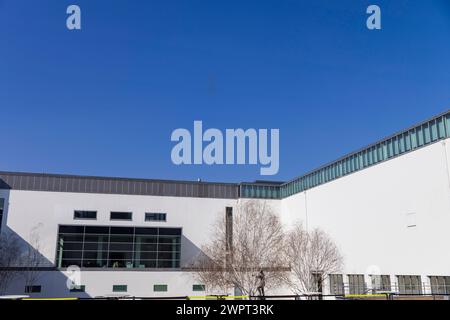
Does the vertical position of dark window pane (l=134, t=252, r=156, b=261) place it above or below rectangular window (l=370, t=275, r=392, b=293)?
above

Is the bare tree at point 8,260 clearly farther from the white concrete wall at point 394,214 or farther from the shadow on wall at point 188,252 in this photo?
the white concrete wall at point 394,214

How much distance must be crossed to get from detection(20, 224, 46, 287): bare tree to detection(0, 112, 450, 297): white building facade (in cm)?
25

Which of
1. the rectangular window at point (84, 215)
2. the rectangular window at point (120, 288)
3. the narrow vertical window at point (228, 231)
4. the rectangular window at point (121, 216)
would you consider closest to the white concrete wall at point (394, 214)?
the narrow vertical window at point (228, 231)

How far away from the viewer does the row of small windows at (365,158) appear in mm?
30231

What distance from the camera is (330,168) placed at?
43000 millimetres

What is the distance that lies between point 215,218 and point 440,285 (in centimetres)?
2746

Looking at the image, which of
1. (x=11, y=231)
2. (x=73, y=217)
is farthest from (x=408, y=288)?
(x=11, y=231)

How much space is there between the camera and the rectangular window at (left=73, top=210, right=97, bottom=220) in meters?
46.6

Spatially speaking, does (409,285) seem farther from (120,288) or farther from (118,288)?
(118,288)

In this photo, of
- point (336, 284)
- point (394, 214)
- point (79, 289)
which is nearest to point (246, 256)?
point (336, 284)

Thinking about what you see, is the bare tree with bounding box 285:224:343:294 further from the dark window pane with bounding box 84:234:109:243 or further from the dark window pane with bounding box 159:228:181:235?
the dark window pane with bounding box 84:234:109:243

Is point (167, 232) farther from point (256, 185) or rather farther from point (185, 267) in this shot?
point (256, 185)

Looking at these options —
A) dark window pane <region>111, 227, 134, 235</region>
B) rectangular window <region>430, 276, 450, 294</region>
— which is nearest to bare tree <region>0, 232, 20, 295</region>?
dark window pane <region>111, 227, 134, 235</region>
